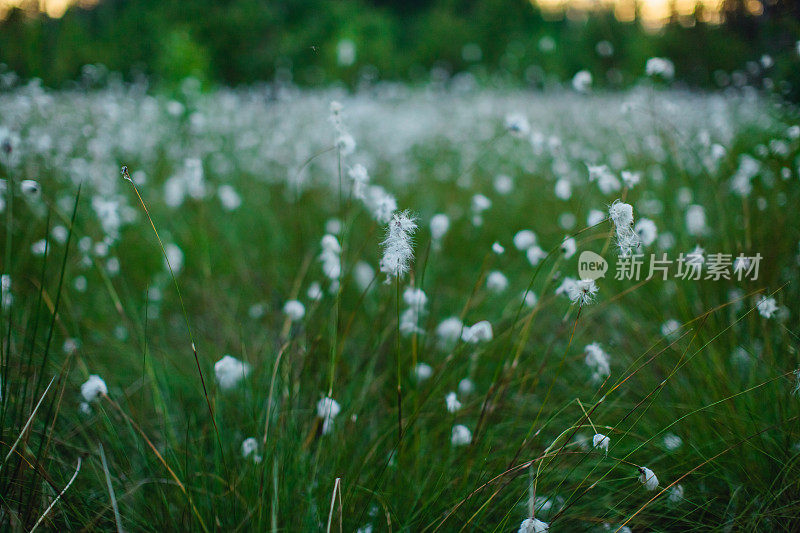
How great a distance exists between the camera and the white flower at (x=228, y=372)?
1.64m

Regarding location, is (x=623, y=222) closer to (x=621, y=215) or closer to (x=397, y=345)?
(x=621, y=215)

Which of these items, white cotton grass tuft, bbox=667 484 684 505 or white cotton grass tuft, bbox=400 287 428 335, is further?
white cotton grass tuft, bbox=400 287 428 335

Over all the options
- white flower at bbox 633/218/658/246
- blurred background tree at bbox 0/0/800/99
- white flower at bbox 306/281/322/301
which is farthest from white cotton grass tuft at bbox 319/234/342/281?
blurred background tree at bbox 0/0/800/99

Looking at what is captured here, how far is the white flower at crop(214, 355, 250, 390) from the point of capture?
64.5 inches

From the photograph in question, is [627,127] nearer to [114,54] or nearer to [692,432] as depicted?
[692,432]

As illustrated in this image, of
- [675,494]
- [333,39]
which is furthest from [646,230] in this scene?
[333,39]

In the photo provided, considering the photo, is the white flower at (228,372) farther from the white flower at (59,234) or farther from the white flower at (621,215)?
the white flower at (59,234)

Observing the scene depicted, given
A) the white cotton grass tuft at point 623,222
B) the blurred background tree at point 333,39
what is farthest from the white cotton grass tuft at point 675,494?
the blurred background tree at point 333,39

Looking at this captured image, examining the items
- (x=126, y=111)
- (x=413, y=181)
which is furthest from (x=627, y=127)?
(x=126, y=111)

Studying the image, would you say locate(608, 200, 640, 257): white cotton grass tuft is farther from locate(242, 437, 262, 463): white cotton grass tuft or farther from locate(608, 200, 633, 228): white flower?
locate(242, 437, 262, 463): white cotton grass tuft

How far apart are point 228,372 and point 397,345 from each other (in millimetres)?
748

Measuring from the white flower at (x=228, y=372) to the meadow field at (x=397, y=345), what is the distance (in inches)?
0.6

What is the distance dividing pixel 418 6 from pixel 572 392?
24.4 meters

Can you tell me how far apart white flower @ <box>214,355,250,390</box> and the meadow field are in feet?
0.05
